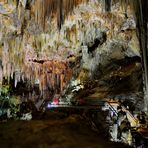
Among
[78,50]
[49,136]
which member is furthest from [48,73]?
[49,136]

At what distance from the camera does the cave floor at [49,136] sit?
392 centimetres

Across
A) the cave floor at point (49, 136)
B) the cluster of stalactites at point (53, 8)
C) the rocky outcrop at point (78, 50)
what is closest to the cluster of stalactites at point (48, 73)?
the rocky outcrop at point (78, 50)

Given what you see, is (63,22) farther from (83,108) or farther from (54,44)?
(83,108)

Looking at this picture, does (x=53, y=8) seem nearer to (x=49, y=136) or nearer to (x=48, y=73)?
(x=49, y=136)

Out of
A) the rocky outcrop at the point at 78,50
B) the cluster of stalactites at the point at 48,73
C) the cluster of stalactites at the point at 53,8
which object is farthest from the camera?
the cluster of stalactites at the point at 48,73

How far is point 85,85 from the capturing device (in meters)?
16.6

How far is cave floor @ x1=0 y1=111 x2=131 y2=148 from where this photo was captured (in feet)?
12.9

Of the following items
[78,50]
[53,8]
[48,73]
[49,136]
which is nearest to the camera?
[49,136]

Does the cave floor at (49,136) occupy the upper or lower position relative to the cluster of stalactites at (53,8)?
lower

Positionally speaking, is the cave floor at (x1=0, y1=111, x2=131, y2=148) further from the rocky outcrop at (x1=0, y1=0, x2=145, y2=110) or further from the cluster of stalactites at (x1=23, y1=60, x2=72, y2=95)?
the cluster of stalactites at (x1=23, y1=60, x2=72, y2=95)

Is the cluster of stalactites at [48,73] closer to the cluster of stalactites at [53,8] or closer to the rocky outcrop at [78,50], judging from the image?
the rocky outcrop at [78,50]

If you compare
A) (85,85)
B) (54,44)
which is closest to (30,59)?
(54,44)

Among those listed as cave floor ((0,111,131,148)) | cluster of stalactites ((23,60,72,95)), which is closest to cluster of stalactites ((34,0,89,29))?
cave floor ((0,111,131,148))

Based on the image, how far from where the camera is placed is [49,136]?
13.6 feet
